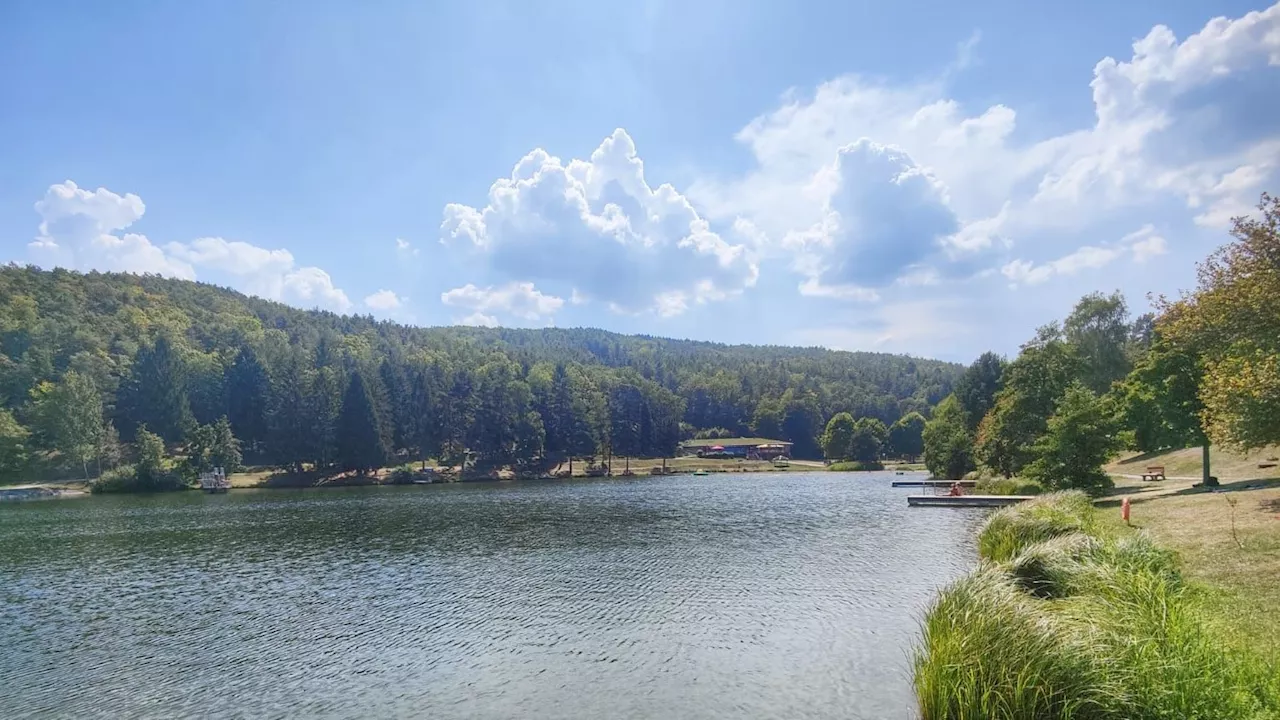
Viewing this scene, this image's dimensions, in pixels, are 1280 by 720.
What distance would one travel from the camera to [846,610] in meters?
24.0

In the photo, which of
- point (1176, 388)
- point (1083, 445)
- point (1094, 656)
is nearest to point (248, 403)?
point (1083, 445)

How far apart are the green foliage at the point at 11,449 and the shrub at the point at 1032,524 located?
131 metres

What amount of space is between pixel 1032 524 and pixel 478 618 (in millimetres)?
22319

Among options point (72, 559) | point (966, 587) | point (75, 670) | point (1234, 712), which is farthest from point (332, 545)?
point (1234, 712)

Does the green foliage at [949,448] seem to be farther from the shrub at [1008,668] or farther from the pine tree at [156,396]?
the pine tree at [156,396]

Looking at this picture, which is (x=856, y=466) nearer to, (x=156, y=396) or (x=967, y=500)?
(x=967, y=500)

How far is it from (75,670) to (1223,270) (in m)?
44.2

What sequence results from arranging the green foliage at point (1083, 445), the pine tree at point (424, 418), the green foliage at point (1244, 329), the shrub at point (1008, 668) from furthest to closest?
the pine tree at point (424, 418), the green foliage at point (1083, 445), the green foliage at point (1244, 329), the shrub at point (1008, 668)

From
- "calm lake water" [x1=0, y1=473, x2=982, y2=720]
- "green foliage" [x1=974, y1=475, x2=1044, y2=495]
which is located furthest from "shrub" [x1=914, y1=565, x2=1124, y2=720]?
"green foliage" [x1=974, y1=475, x2=1044, y2=495]

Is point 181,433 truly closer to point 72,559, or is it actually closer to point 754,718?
point 72,559

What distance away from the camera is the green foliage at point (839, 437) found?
164000mm

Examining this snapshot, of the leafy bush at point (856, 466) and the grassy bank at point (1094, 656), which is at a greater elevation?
the grassy bank at point (1094, 656)

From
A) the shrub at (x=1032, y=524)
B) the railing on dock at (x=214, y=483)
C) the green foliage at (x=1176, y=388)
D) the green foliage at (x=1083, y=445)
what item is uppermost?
the green foliage at (x=1176, y=388)

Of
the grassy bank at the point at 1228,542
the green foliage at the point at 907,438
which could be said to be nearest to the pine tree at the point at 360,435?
the grassy bank at the point at 1228,542
